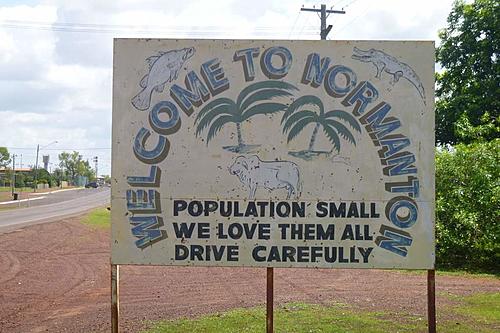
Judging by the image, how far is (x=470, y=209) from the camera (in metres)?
17.3

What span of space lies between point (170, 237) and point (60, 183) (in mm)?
134615

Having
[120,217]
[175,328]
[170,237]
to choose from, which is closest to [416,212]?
[170,237]

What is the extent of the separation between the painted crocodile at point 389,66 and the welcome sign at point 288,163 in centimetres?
1

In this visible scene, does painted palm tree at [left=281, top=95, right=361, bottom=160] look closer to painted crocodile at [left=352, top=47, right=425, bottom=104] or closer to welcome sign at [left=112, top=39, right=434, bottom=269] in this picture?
welcome sign at [left=112, top=39, right=434, bottom=269]

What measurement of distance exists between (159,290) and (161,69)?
671 centimetres

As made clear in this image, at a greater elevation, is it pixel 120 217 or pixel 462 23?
pixel 462 23

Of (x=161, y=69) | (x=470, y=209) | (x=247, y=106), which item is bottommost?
(x=470, y=209)

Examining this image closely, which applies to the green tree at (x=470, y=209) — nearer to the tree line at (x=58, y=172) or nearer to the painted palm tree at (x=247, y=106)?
the painted palm tree at (x=247, y=106)

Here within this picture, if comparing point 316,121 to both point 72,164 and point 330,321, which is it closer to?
point 330,321

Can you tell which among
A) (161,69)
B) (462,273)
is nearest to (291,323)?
(161,69)

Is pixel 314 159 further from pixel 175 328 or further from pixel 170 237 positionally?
pixel 175 328

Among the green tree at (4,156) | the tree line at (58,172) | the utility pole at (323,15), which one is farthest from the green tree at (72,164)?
the utility pole at (323,15)

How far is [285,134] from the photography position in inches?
261

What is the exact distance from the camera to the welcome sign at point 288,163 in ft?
21.7
